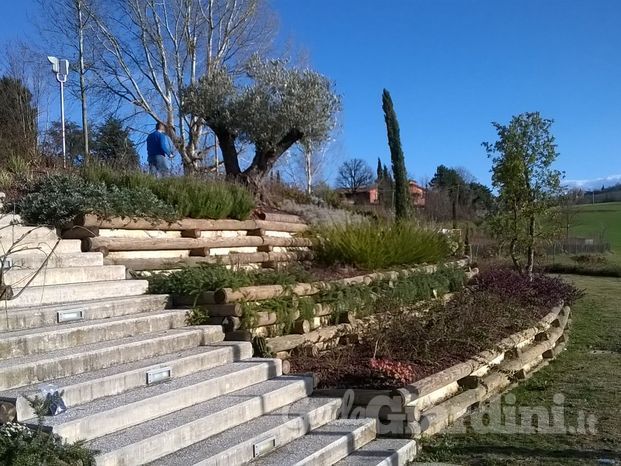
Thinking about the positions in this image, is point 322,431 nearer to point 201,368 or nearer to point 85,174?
point 201,368

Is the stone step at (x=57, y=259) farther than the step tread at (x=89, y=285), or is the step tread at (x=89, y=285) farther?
the stone step at (x=57, y=259)

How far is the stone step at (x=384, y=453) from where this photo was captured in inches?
188

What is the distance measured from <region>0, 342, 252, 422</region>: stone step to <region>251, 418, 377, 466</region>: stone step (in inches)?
41.4

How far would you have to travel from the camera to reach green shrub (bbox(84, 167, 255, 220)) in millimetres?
8695

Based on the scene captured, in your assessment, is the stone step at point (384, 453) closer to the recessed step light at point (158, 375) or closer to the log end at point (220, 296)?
the recessed step light at point (158, 375)

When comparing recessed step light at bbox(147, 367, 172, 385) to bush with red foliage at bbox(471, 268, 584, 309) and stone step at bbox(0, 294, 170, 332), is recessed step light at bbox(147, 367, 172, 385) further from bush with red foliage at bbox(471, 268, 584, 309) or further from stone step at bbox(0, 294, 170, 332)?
bush with red foliage at bbox(471, 268, 584, 309)

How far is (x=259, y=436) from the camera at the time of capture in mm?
4504

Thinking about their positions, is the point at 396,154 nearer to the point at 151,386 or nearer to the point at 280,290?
the point at 280,290

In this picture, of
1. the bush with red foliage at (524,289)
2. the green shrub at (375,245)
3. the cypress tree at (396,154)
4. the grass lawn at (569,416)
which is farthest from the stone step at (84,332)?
the cypress tree at (396,154)

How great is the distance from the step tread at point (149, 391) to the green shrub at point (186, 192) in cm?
339

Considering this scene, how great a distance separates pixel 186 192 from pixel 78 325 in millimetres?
3927

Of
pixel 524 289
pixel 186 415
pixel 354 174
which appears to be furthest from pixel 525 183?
pixel 354 174

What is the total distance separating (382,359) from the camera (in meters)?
6.28

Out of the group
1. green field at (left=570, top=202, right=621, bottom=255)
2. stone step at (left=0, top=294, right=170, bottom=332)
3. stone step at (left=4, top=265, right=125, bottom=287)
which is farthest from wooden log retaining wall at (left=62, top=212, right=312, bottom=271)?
green field at (left=570, top=202, right=621, bottom=255)
